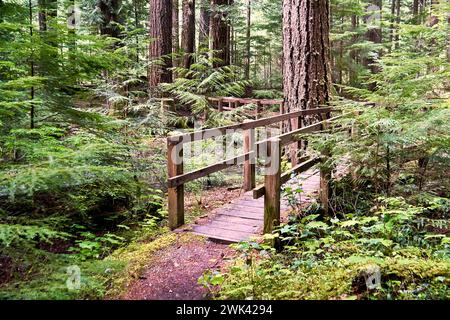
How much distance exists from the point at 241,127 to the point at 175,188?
2.16 m

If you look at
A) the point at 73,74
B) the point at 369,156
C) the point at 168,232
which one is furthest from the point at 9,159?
the point at 369,156

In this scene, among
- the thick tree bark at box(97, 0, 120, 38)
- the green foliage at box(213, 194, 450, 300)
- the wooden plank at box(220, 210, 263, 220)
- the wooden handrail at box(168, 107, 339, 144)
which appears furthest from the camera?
the thick tree bark at box(97, 0, 120, 38)

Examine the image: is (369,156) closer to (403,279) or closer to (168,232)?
(403,279)

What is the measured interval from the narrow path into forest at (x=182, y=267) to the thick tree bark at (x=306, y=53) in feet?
11.3

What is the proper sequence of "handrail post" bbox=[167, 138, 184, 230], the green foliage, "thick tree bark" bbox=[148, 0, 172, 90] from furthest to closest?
1. "thick tree bark" bbox=[148, 0, 172, 90]
2. "handrail post" bbox=[167, 138, 184, 230]
3. the green foliage

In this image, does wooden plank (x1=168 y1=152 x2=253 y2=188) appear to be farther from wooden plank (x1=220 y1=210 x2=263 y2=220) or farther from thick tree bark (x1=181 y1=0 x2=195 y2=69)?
thick tree bark (x1=181 y1=0 x2=195 y2=69)

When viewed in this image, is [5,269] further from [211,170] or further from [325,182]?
[325,182]

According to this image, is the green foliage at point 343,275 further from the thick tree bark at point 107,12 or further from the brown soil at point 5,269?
the thick tree bark at point 107,12

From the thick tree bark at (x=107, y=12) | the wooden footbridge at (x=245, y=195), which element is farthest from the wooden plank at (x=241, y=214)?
the thick tree bark at (x=107, y=12)

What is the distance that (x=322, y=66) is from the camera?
8016 mm

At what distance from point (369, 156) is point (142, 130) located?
13.1 feet

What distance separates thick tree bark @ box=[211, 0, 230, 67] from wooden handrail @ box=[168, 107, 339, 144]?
6791mm

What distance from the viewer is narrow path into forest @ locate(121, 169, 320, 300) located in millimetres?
3743

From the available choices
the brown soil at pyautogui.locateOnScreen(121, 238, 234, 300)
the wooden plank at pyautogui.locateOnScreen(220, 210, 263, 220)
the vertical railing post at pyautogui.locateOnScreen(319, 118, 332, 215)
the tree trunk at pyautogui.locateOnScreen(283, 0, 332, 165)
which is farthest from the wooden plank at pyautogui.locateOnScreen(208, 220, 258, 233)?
the tree trunk at pyautogui.locateOnScreen(283, 0, 332, 165)
